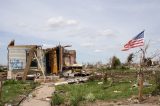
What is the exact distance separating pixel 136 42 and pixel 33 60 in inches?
873

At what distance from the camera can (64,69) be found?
42500mm

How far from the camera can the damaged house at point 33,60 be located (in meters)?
39.0

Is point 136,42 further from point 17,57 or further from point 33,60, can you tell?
point 17,57

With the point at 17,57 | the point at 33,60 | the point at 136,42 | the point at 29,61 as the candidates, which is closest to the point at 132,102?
the point at 136,42

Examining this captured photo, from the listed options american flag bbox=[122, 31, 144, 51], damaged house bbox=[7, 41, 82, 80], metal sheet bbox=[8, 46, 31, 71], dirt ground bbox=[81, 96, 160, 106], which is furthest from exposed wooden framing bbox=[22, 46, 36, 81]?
dirt ground bbox=[81, 96, 160, 106]

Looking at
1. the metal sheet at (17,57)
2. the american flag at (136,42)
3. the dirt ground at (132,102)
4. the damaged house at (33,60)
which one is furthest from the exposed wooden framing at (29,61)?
the dirt ground at (132,102)

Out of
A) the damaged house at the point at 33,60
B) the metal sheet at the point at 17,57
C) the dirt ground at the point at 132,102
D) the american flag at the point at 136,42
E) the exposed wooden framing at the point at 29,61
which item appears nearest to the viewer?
the dirt ground at the point at 132,102

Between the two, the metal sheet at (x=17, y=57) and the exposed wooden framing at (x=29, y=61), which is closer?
the exposed wooden framing at (x=29, y=61)

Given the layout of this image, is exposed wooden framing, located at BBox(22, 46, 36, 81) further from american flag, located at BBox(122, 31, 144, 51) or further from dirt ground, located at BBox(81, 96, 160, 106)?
dirt ground, located at BBox(81, 96, 160, 106)

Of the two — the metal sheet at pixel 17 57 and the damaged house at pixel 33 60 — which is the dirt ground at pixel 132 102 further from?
the metal sheet at pixel 17 57

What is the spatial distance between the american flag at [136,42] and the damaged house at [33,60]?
62.0 feet

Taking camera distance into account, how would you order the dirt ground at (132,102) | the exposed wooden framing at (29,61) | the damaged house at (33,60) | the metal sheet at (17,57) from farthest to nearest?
the metal sheet at (17,57)
the damaged house at (33,60)
the exposed wooden framing at (29,61)
the dirt ground at (132,102)

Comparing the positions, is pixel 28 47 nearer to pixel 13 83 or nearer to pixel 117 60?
pixel 13 83

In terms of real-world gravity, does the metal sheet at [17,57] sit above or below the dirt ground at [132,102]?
above
